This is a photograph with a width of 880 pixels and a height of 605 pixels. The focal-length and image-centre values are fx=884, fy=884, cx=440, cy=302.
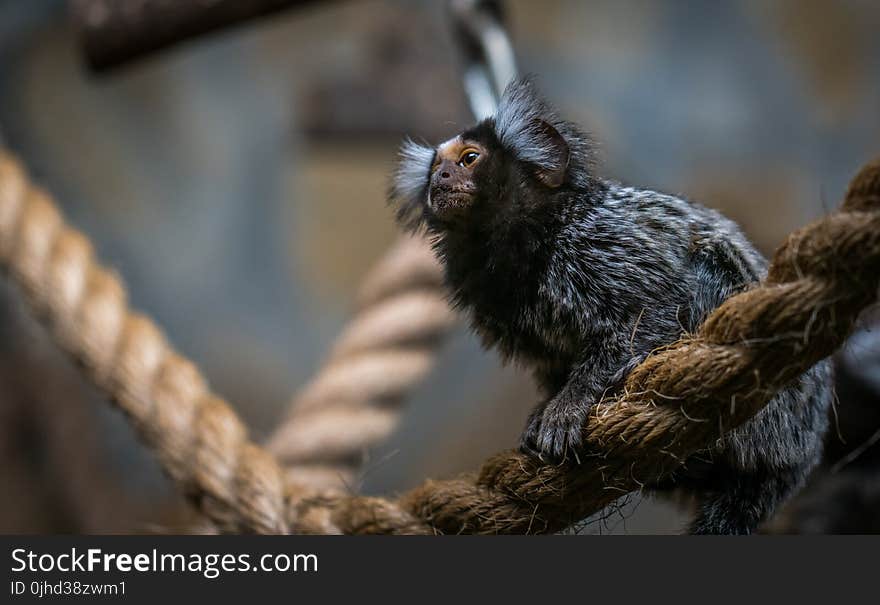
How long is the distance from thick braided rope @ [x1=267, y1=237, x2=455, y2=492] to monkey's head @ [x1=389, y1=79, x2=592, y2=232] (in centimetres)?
85

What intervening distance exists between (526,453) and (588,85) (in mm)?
4080

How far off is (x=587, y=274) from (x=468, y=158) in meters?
0.33

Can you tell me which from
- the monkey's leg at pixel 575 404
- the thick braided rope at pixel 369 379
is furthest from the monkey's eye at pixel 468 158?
the thick braided rope at pixel 369 379

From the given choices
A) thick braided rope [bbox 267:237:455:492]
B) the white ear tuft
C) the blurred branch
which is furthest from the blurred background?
the white ear tuft

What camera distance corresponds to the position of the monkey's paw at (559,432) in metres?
1.35

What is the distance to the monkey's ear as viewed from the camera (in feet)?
5.19

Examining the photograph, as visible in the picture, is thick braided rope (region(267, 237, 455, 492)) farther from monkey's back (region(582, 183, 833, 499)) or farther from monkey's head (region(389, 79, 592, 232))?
monkey's back (region(582, 183, 833, 499))

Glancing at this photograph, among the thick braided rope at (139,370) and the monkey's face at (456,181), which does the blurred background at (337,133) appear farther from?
the monkey's face at (456,181)

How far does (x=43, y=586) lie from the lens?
162cm

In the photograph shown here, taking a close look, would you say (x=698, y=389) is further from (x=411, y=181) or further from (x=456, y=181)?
(x=411, y=181)

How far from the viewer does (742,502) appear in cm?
157

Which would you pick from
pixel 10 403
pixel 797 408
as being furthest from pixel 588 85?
pixel 797 408

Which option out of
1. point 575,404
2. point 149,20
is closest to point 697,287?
point 575,404

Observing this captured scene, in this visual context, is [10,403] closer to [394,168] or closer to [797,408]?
[394,168]
